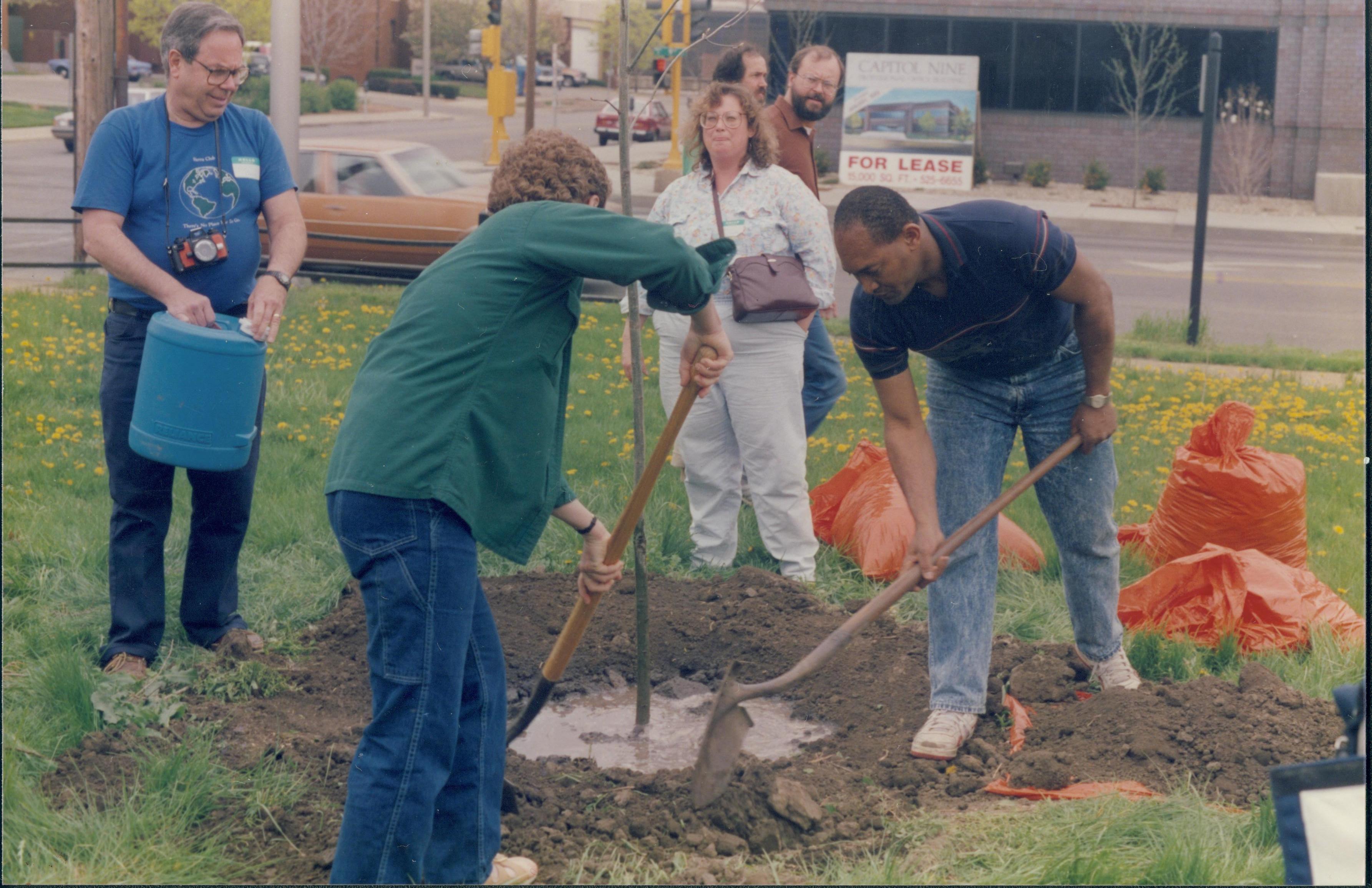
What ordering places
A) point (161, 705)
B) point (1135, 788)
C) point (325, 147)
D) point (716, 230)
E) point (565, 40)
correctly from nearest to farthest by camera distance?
point (1135, 788) < point (161, 705) < point (716, 230) < point (325, 147) < point (565, 40)

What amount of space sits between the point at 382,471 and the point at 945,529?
1.82 meters

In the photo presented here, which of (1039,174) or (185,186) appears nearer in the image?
(185,186)

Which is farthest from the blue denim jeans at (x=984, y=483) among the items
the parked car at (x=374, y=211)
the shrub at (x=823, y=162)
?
the shrub at (x=823, y=162)

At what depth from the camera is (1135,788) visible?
3.31 metres

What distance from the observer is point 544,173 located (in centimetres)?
279

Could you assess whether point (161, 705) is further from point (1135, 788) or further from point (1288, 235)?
point (1288, 235)

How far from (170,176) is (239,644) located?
147 cm

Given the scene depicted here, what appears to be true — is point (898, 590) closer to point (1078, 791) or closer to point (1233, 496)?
point (1078, 791)

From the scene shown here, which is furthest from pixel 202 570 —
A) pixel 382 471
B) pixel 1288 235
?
pixel 1288 235

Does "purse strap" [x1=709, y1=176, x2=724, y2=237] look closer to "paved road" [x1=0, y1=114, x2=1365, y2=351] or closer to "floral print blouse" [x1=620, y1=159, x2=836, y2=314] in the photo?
"floral print blouse" [x1=620, y1=159, x2=836, y2=314]

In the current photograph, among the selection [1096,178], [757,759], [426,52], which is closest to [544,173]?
[757,759]

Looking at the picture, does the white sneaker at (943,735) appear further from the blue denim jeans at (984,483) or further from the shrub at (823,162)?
the shrub at (823,162)

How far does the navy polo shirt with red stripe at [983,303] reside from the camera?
131 inches

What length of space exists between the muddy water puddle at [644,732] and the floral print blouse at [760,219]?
1.48m
